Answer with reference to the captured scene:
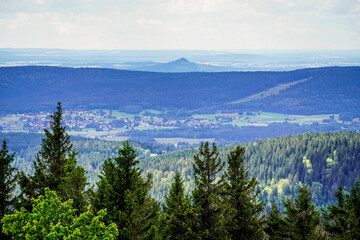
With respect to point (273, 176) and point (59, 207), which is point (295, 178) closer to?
point (273, 176)

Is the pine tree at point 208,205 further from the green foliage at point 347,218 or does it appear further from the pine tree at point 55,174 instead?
the green foliage at point 347,218

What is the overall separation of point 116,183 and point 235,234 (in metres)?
10.9

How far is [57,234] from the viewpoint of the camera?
23.7 metres

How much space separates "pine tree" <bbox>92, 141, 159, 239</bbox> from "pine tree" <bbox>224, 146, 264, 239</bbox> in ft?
22.9

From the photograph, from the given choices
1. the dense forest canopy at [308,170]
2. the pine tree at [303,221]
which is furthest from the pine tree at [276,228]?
the dense forest canopy at [308,170]

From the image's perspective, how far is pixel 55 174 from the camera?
1662 inches

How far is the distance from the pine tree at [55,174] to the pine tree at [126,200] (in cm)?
268

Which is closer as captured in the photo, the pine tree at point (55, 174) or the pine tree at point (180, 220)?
the pine tree at point (180, 220)

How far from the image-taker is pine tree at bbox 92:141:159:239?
101ft

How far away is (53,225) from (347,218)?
23.5 meters

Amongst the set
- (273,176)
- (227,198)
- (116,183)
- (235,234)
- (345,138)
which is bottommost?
(273,176)

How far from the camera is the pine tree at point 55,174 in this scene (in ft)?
115

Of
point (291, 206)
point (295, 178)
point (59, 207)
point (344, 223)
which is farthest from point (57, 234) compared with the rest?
point (295, 178)

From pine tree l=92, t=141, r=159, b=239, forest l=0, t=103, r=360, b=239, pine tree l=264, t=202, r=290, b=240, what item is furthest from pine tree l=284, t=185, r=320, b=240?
pine tree l=92, t=141, r=159, b=239
